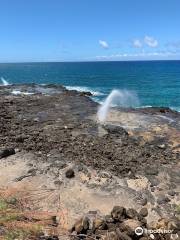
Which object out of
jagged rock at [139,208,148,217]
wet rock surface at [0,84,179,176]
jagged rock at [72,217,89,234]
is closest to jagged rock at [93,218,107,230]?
jagged rock at [72,217,89,234]

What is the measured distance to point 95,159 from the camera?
75.5 feet

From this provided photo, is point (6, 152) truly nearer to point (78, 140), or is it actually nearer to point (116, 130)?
point (78, 140)

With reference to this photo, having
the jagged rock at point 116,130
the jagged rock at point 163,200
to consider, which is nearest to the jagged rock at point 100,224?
the jagged rock at point 163,200

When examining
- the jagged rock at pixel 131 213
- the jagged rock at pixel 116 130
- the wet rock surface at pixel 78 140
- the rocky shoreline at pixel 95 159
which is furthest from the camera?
the jagged rock at pixel 116 130

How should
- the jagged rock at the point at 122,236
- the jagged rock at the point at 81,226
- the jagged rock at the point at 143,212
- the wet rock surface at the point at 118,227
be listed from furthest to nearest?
the jagged rock at the point at 143,212 → the jagged rock at the point at 81,226 → the wet rock surface at the point at 118,227 → the jagged rock at the point at 122,236

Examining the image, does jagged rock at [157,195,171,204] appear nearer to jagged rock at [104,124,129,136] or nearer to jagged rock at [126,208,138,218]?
jagged rock at [126,208,138,218]

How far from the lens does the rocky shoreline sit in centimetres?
1830

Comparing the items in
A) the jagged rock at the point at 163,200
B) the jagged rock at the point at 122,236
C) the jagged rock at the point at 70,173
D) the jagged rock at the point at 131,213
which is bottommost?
the jagged rock at the point at 163,200

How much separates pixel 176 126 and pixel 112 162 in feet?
41.1

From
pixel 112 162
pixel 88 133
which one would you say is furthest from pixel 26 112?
pixel 112 162

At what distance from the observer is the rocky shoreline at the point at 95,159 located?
60.0 ft

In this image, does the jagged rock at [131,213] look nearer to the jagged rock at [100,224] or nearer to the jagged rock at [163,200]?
the jagged rock at [100,224]

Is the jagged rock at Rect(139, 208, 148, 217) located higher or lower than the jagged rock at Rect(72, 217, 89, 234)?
lower

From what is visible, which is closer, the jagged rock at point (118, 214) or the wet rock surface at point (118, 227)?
the wet rock surface at point (118, 227)
